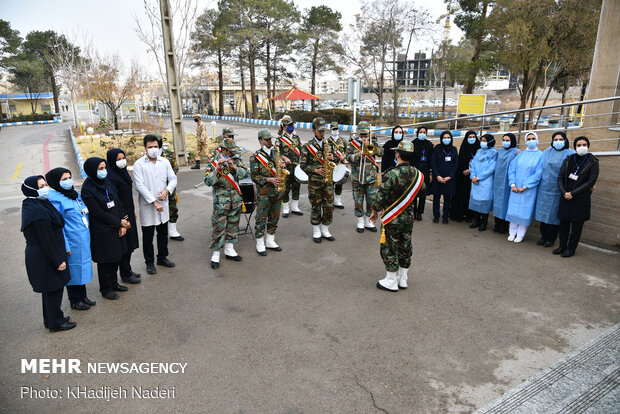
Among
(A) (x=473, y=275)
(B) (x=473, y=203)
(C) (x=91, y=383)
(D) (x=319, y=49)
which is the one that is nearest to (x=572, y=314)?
(A) (x=473, y=275)

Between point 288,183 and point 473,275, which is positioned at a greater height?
point 288,183

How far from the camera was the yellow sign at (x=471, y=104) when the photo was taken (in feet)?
67.3

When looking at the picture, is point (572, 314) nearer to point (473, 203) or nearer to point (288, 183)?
point (473, 203)

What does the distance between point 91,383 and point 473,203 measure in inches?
288

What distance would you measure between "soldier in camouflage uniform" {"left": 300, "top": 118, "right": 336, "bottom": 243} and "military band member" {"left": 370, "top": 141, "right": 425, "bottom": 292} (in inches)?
80.5

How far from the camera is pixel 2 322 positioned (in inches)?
183

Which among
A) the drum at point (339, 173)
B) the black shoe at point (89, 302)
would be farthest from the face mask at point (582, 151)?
the black shoe at point (89, 302)

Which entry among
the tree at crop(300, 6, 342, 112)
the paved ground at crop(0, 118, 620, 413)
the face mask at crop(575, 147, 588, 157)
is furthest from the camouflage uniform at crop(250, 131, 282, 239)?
the tree at crop(300, 6, 342, 112)

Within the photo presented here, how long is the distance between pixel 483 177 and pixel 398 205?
3.74 m

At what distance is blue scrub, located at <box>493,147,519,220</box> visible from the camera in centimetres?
744

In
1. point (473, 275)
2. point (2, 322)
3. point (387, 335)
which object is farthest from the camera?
point (473, 275)

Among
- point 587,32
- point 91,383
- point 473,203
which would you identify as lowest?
point 91,383

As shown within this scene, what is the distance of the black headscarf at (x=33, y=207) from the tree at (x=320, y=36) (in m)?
30.7

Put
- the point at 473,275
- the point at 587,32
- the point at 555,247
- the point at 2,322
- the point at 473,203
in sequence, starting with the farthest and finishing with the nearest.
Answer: the point at 587,32, the point at 473,203, the point at 555,247, the point at 473,275, the point at 2,322
